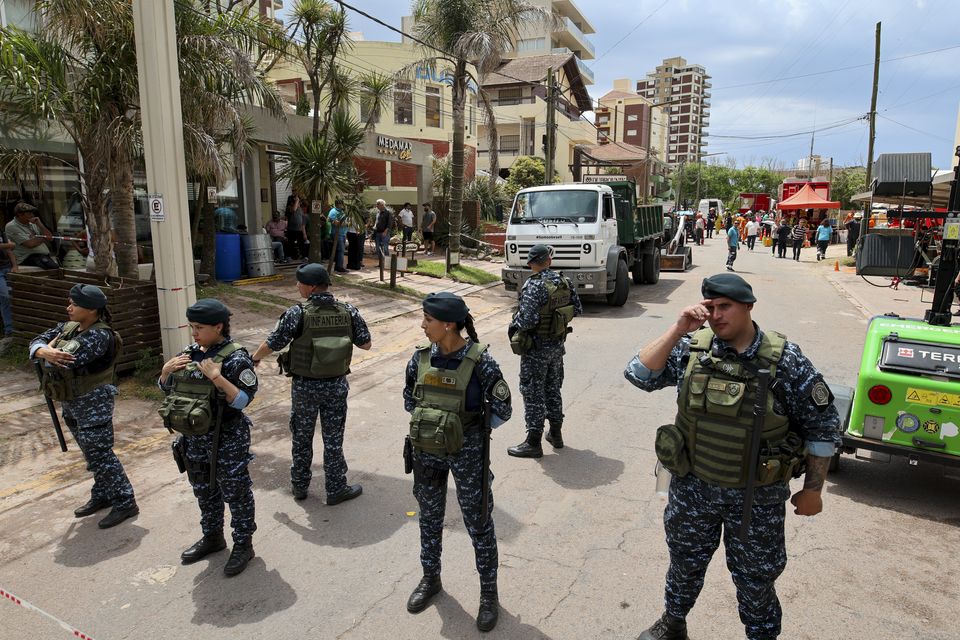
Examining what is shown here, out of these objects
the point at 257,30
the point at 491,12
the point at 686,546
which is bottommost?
the point at 686,546

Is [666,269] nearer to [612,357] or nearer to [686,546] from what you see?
[612,357]

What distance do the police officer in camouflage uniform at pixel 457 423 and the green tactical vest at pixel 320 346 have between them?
116cm

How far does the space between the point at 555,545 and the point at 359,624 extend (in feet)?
4.36

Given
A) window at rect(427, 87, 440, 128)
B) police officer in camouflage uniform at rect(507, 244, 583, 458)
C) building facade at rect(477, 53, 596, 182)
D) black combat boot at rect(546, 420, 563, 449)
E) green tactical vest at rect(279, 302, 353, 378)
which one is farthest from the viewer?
building facade at rect(477, 53, 596, 182)

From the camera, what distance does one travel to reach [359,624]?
10.6 feet

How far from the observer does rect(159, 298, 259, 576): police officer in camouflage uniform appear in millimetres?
3500

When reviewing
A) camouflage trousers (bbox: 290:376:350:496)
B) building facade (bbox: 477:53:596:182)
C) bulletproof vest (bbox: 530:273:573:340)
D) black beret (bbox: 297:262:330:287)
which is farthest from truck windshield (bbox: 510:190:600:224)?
building facade (bbox: 477:53:596:182)

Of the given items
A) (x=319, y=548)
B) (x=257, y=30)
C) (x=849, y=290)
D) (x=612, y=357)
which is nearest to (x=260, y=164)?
(x=257, y=30)

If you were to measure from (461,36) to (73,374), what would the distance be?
558 inches

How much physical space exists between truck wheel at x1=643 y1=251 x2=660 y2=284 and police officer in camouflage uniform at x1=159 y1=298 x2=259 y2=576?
13835 mm

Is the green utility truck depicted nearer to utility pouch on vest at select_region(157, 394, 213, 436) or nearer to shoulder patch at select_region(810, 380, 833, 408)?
utility pouch on vest at select_region(157, 394, 213, 436)

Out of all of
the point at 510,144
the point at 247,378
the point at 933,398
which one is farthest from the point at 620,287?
the point at 510,144

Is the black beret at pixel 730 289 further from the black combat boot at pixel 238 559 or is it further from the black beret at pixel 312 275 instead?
the black combat boot at pixel 238 559

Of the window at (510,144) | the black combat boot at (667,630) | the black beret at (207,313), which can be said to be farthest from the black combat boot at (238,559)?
the window at (510,144)
